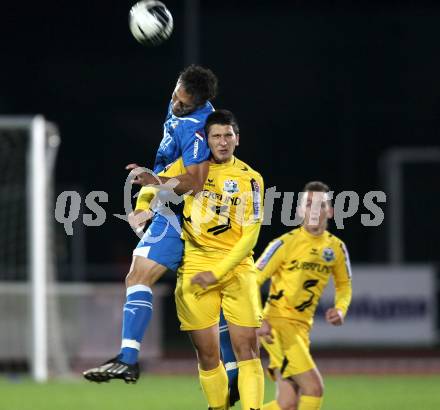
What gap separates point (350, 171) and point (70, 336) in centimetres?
1361

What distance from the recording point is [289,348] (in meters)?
8.02

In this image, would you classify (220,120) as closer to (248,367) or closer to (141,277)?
(141,277)

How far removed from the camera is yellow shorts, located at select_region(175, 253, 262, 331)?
22.5 ft

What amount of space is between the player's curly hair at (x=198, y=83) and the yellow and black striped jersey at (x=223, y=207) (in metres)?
0.45

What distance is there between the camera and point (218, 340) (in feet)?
22.8

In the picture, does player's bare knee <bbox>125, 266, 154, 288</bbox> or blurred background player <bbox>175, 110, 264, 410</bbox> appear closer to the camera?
A: player's bare knee <bbox>125, 266, 154, 288</bbox>

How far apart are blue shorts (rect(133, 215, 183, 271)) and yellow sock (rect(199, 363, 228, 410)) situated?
699 millimetres

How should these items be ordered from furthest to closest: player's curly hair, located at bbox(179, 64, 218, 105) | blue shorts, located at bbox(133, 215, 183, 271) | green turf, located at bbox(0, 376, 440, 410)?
green turf, located at bbox(0, 376, 440, 410), player's curly hair, located at bbox(179, 64, 218, 105), blue shorts, located at bbox(133, 215, 183, 271)

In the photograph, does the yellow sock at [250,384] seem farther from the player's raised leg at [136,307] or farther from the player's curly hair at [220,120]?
the player's curly hair at [220,120]

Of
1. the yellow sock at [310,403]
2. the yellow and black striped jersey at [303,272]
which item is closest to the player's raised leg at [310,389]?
the yellow sock at [310,403]

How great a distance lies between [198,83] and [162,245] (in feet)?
3.44

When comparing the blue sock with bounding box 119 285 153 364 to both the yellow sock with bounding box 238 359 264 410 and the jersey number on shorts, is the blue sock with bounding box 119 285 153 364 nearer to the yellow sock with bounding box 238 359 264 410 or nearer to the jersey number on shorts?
the yellow sock with bounding box 238 359 264 410

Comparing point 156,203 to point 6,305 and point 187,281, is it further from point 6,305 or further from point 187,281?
point 6,305

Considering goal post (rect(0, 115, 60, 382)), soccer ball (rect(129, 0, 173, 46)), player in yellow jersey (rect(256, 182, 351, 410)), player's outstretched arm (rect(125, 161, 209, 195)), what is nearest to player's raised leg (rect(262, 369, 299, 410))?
player in yellow jersey (rect(256, 182, 351, 410))
